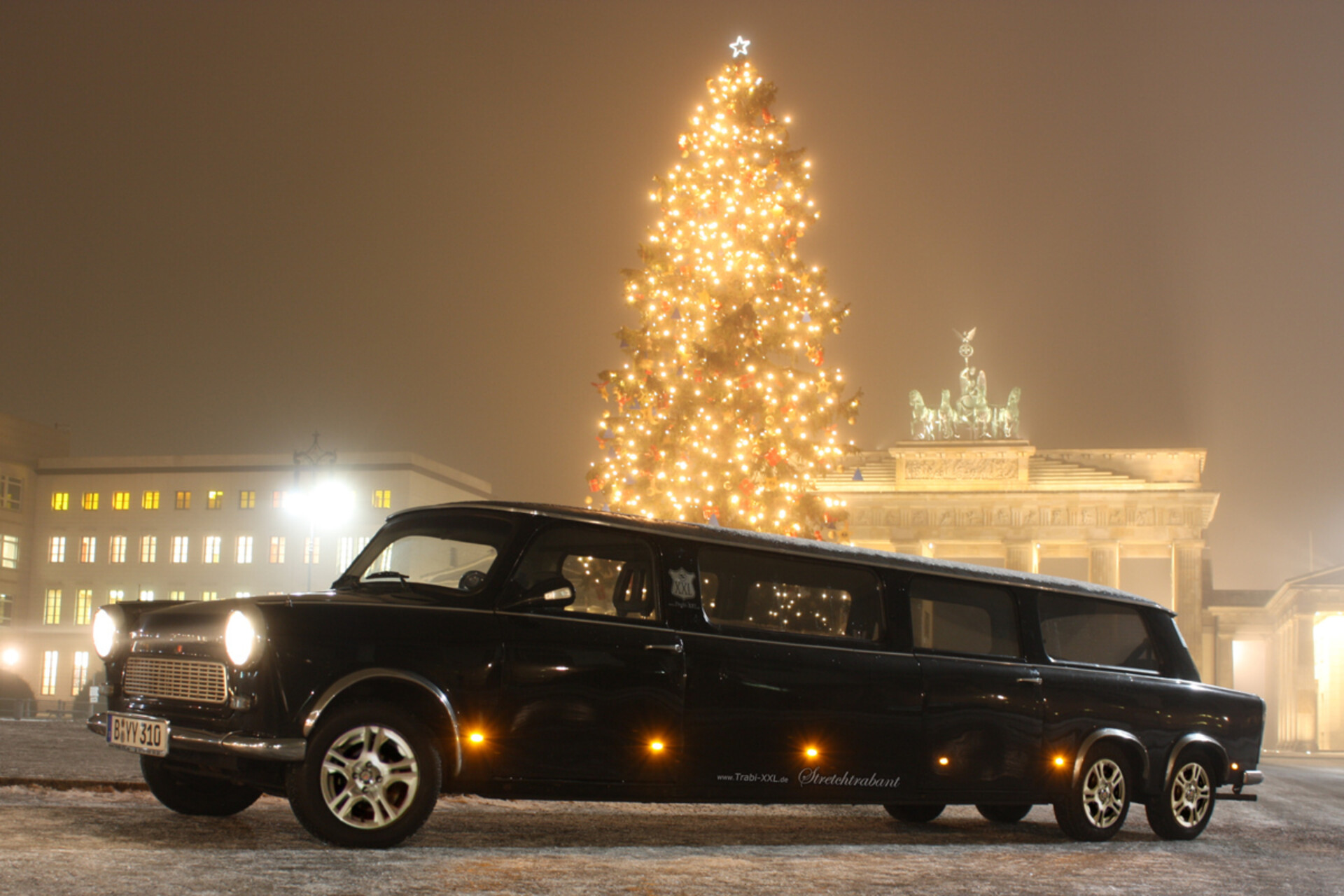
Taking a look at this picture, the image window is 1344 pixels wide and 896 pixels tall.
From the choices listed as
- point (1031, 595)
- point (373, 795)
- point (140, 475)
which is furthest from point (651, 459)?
point (140, 475)

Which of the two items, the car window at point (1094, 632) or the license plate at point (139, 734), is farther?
the car window at point (1094, 632)

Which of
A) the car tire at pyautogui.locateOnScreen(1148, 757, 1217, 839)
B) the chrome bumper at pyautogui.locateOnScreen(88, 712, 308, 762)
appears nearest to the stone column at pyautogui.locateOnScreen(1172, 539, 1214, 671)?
the car tire at pyautogui.locateOnScreen(1148, 757, 1217, 839)

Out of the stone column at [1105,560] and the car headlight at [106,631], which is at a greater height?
the stone column at [1105,560]

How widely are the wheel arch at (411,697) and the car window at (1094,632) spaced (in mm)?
4751

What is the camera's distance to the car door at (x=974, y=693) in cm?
940

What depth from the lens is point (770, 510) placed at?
2283cm

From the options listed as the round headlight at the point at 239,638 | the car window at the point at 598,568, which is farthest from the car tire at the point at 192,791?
the car window at the point at 598,568

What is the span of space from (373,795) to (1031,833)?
5.28 m

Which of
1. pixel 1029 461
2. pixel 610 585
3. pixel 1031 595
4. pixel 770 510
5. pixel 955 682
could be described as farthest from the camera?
pixel 1029 461

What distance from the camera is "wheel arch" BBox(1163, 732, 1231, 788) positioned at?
35.2 ft

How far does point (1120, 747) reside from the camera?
10.5m

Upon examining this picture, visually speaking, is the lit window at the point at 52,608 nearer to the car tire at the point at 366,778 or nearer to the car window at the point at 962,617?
the car window at the point at 962,617

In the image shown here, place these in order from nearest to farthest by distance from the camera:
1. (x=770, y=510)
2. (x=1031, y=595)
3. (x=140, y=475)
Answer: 1. (x=1031, y=595)
2. (x=770, y=510)
3. (x=140, y=475)

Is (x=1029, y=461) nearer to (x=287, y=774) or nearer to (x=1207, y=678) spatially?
(x=1207, y=678)
